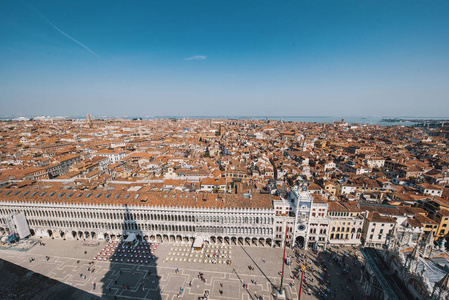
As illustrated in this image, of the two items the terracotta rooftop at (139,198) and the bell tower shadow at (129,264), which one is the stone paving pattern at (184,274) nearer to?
the bell tower shadow at (129,264)

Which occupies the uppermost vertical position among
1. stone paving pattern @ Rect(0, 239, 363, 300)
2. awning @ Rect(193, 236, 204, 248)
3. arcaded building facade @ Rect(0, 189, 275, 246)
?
arcaded building facade @ Rect(0, 189, 275, 246)

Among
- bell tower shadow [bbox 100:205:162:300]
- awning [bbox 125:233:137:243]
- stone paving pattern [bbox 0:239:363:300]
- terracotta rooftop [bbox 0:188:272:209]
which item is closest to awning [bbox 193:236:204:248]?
stone paving pattern [bbox 0:239:363:300]

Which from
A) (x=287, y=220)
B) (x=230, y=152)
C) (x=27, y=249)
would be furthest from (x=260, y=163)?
(x=27, y=249)

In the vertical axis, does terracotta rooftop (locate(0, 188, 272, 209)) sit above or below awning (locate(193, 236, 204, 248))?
above

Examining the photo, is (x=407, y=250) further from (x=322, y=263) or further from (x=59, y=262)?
(x=59, y=262)

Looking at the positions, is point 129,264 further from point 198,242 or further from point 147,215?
point 198,242

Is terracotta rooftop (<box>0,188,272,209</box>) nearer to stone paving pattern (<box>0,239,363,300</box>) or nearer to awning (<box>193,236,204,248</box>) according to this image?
awning (<box>193,236,204,248</box>)

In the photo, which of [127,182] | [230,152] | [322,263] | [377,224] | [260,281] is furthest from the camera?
[230,152]

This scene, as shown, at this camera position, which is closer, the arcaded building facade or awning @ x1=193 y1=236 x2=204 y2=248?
awning @ x1=193 y1=236 x2=204 y2=248

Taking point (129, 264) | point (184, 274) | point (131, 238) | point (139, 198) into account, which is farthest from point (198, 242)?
point (139, 198)
